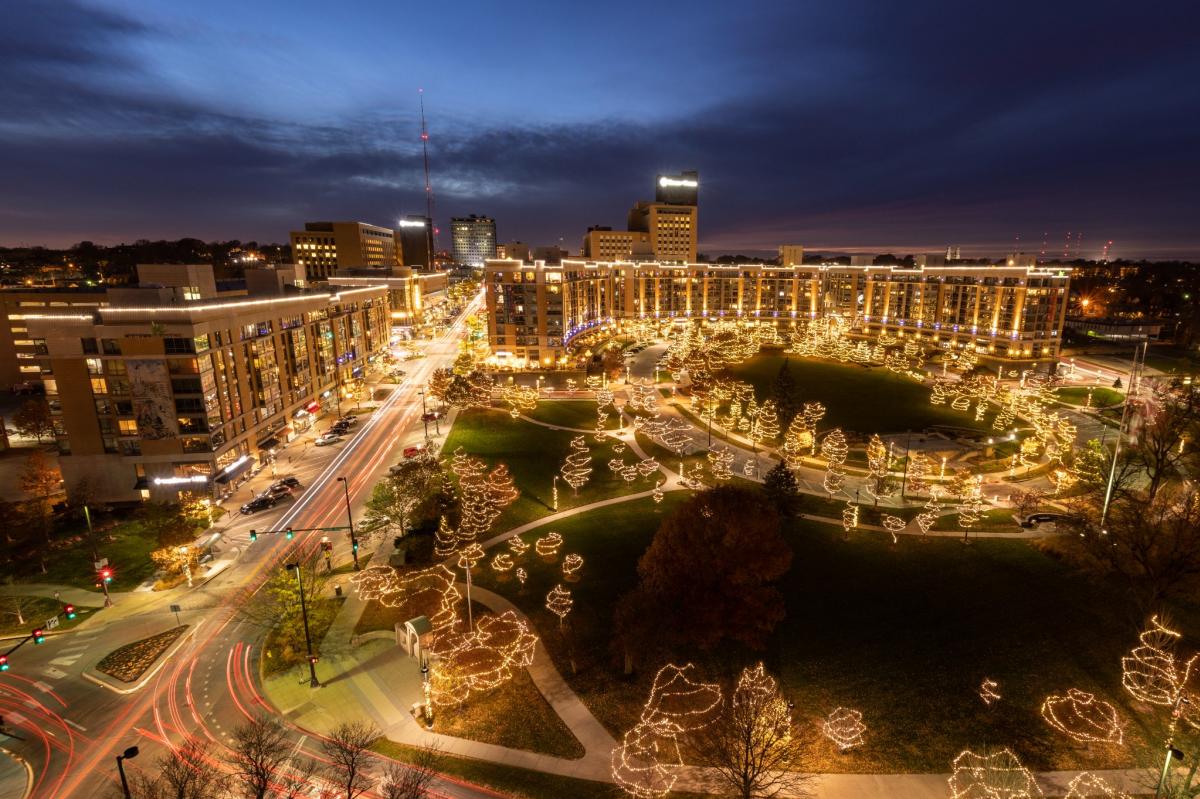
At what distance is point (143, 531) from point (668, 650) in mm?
46916

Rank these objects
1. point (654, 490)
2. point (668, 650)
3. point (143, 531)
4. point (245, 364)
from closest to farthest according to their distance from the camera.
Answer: point (668, 650) → point (143, 531) → point (654, 490) → point (245, 364)

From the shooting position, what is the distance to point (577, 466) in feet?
203

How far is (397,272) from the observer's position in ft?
549

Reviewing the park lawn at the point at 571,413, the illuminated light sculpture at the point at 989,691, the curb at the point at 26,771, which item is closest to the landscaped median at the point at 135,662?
the curb at the point at 26,771

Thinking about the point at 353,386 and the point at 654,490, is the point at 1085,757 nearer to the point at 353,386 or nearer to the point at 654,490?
the point at 654,490

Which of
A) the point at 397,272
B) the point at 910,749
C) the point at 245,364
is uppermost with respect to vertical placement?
the point at 397,272

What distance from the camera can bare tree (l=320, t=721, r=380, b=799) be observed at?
2569 cm

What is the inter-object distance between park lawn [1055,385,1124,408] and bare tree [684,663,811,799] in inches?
3491

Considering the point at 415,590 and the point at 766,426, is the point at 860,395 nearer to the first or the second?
the point at 766,426

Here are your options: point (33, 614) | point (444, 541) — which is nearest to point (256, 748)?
point (444, 541)

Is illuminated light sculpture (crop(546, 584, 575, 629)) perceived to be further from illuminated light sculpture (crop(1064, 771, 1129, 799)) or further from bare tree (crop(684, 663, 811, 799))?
illuminated light sculpture (crop(1064, 771, 1129, 799))

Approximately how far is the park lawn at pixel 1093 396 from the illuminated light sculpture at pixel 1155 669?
224 feet

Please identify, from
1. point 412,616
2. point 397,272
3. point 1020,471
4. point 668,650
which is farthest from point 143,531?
point 397,272

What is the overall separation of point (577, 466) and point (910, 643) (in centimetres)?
3638
